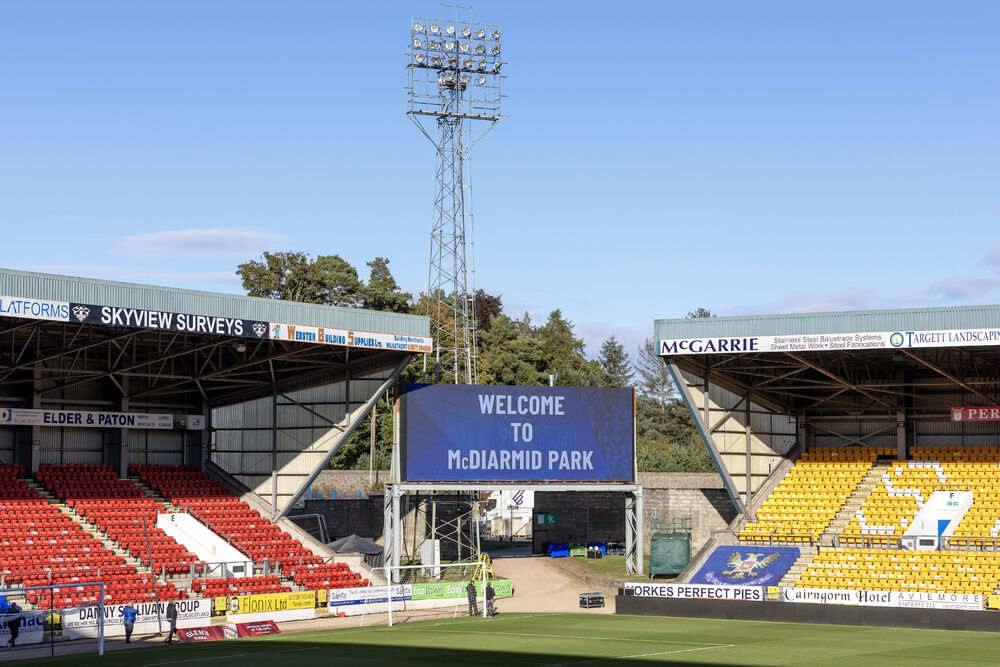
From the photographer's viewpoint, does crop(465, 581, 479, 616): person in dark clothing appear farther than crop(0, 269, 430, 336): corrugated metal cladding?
Yes

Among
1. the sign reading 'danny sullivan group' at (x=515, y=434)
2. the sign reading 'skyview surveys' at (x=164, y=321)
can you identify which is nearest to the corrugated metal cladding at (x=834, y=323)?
the sign reading 'danny sullivan group' at (x=515, y=434)

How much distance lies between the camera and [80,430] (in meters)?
57.0

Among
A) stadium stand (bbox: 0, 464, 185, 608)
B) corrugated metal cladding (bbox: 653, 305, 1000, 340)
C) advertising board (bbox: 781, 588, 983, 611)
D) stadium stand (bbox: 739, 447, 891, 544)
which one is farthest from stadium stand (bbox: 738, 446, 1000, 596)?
stadium stand (bbox: 0, 464, 185, 608)

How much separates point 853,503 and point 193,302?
3151 centimetres

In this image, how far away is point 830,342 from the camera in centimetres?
5259

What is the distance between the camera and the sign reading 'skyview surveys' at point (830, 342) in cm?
4981

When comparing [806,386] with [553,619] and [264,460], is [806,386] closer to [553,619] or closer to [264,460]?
[553,619]

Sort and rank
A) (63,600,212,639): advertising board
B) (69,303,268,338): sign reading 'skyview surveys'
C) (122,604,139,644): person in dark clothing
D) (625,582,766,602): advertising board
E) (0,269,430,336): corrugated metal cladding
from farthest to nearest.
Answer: (625,582,766,602): advertising board → (69,303,268,338): sign reading 'skyview surveys' → (0,269,430,336): corrugated metal cladding → (63,600,212,639): advertising board → (122,604,139,644): person in dark clothing

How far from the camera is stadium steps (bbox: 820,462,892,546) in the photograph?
55.1 meters

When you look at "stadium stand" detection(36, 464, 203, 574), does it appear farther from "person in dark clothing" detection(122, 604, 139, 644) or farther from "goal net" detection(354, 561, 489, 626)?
"person in dark clothing" detection(122, 604, 139, 644)

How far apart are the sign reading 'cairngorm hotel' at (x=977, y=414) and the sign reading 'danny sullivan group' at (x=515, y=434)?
49.7ft

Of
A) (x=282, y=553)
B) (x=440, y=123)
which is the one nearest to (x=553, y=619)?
(x=282, y=553)

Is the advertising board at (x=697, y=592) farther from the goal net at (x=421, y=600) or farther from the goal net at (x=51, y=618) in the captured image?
the goal net at (x=51, y=618)

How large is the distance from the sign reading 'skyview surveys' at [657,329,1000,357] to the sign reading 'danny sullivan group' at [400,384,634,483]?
4.62 metres
